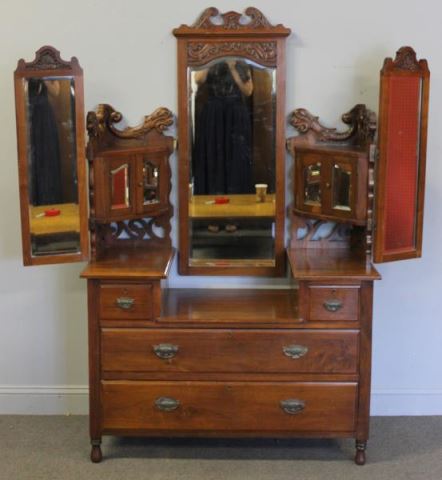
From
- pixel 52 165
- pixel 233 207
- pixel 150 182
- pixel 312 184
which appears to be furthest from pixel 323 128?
pixel 52 165

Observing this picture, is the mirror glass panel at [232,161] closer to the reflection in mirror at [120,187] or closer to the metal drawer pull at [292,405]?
the reflection in mirror at [120,187]

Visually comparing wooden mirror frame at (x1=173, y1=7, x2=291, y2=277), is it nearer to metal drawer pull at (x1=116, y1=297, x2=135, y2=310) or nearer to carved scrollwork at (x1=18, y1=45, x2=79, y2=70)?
carved scrollwork at (x1=18, y1=45, x2=79, y2=70)

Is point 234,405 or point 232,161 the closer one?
point 234,405

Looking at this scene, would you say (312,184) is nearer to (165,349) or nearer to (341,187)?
(341,187)

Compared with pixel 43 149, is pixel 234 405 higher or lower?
lower

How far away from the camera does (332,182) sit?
3.34 meters

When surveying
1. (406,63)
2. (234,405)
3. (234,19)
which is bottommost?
(234,405)

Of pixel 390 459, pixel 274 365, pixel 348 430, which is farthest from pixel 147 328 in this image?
pixel 390 459

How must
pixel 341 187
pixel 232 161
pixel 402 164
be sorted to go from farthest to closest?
pixel 232 161 → pixel 341 187 → pixel 402 164

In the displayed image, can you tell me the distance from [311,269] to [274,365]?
40 centimetres

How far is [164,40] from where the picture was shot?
339cm

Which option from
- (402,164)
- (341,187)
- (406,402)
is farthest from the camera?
(406,402)

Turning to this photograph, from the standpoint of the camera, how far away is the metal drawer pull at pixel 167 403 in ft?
10.5

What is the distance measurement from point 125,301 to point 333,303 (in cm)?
79
